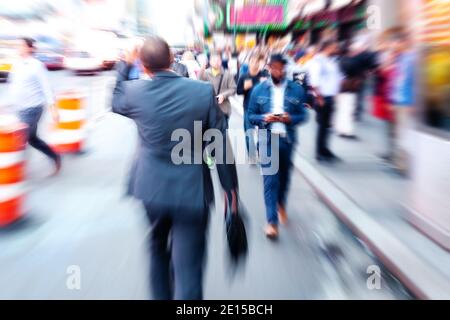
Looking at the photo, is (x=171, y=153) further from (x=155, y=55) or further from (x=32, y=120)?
(x=32, y=120)

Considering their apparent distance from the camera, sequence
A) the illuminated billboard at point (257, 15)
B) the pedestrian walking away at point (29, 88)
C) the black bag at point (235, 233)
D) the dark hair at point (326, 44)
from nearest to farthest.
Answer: the black bag at point (235, 233) < the pedestrian walking away at point (29, 88) < the dark hair at point (326, 44) < the illuminated billboard at point (257, 15)

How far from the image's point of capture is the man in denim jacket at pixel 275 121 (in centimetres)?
471

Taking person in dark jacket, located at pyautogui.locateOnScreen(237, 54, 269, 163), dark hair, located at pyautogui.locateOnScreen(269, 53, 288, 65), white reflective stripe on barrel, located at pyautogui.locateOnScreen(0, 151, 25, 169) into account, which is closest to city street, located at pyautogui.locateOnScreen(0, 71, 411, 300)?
white reflective stripe on barrel, located at pyautogui.locateOnScreen(0, 151, 25, 169)

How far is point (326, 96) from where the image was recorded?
7.99 metres

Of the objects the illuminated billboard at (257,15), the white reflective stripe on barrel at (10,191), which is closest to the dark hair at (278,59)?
the white reflective stripe on barrel at (10,191)

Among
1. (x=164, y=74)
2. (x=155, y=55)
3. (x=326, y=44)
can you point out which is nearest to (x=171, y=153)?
(x=164, y=74)

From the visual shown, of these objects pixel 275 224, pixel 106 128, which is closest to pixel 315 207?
pixel 275 224

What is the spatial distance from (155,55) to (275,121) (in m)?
2.23

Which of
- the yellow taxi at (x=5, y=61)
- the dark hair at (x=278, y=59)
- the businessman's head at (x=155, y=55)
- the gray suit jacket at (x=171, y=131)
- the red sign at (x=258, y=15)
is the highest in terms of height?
the red sign at (x=258, y=15)

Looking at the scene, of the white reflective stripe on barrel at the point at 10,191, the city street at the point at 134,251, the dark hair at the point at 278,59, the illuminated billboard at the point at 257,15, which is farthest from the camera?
the illuminated billboard at the point at 257,15

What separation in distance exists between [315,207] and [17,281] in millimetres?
3453

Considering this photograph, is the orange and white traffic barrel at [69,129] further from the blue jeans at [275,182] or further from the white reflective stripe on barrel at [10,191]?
the blue jeans at [275,182]

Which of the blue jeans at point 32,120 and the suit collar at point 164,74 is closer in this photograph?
the suit collar at point 164,74
